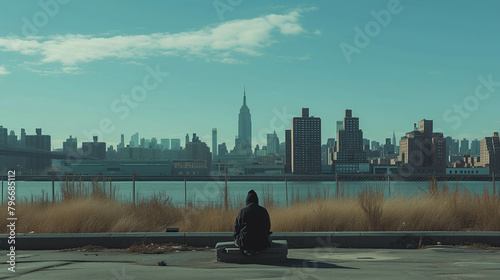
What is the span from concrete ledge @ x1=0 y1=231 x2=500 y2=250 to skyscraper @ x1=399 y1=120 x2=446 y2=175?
416 feet

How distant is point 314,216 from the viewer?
42.8 ft

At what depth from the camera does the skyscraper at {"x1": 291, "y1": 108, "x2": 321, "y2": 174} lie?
177625 millimetres

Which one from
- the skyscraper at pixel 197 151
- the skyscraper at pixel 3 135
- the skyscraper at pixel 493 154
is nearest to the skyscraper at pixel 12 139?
the skyscraper at pixel 3 135

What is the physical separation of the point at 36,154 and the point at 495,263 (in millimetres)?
97855

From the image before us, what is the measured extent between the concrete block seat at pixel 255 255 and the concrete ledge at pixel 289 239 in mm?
1799

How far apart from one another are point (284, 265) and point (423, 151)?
149 m

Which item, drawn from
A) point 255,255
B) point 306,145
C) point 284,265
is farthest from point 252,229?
point 306,145

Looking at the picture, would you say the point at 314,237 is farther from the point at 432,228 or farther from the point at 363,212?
the point at 432,228

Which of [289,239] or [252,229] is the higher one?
[252,229]

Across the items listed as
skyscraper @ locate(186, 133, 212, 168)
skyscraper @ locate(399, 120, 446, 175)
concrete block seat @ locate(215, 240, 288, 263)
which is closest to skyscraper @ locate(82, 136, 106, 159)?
skyscraper @ locate(186, 133, 212, 168)

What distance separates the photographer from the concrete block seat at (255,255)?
30.9 feet

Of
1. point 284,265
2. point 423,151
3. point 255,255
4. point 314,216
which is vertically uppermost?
point 423,151

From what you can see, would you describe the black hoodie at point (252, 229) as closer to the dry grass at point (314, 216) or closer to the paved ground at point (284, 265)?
the paved ground at point (284, 265)

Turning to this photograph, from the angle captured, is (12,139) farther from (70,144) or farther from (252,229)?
(252,229)
